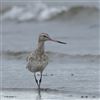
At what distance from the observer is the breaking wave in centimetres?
3023

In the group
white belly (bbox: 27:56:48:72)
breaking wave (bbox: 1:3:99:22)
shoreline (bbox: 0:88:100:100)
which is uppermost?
breaking wave (bbox: 1:3:99:22)

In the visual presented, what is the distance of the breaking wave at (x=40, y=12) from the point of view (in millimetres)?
30234

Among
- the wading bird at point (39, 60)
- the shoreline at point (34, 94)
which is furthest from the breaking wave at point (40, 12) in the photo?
the shoreline at point (34, 94)

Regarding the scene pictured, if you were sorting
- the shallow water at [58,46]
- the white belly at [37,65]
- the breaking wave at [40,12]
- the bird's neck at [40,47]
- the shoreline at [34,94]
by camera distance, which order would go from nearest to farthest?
the shoreline at [34,94] → the white belly at [37,65] → the bird's neck at [40,47] → the shallow water at [58,46] → the breaking wave at [40,12]

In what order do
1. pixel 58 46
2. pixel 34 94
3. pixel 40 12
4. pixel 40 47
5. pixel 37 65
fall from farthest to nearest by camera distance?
pixel 40 12 → pixel 58 46 → pixel 40 47 → pixel 37 65 → pixel 34 94

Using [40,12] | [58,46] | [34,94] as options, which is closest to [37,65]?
[34,94]

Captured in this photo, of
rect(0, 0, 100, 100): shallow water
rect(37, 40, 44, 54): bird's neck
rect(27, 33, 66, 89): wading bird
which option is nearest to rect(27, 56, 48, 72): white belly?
rect(27, 33, 66, 89): wading bird

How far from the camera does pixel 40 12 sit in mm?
32562

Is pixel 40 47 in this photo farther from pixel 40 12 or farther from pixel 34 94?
pixel 40 12

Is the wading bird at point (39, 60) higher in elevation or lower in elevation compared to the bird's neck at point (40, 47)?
lower

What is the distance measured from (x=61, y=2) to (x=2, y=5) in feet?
11.5

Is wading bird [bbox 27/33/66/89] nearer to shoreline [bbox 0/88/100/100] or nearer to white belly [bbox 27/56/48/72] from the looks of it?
white belly [bbox 27/56/48/72]

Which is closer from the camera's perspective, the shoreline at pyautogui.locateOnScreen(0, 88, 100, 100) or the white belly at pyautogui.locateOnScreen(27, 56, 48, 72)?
the shoreline at pyautogui.locateOnScreen(0, 88, 100, 100)

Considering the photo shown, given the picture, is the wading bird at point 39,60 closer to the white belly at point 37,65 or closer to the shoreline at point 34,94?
the white belly at point 37,65
